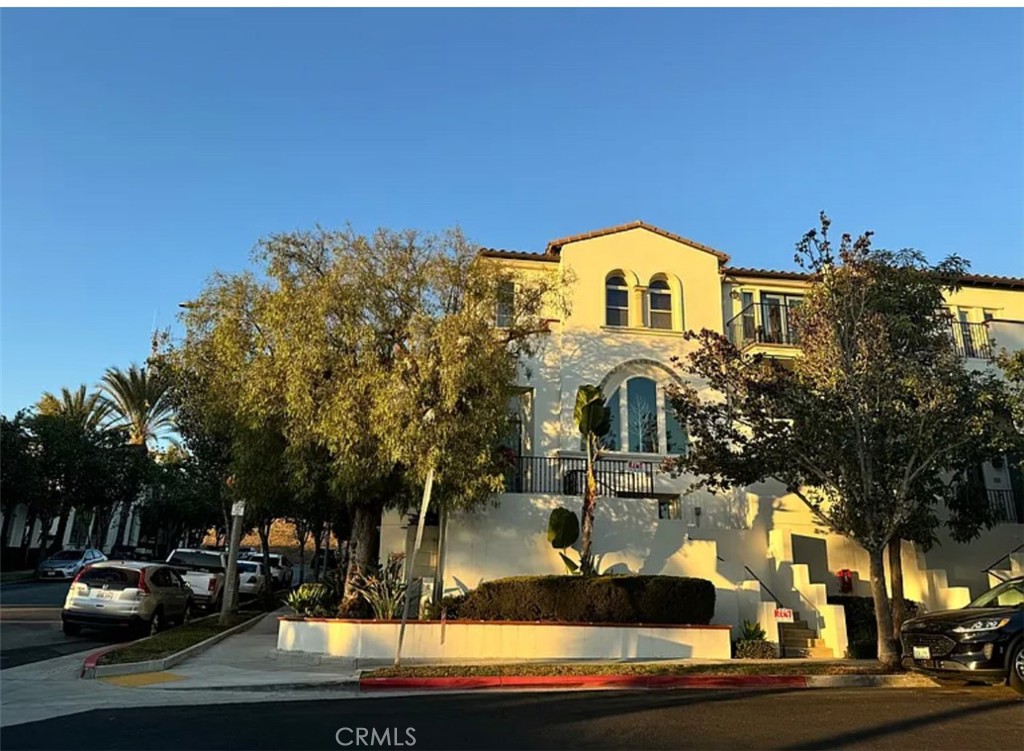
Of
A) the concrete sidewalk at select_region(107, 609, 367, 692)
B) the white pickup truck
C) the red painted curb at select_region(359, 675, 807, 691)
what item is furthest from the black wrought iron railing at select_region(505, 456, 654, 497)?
the white pickup truck

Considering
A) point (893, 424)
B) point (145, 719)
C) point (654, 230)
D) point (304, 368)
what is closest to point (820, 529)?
point (893, 424)

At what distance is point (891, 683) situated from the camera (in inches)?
474

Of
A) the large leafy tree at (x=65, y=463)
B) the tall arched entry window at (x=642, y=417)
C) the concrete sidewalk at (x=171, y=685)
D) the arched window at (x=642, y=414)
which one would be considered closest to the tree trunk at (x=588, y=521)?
the tall arched entry window at (x=642, y=417)

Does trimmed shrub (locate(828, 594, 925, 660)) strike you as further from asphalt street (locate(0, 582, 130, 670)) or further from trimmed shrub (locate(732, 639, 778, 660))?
asphalt street (locate(0, 582, 130, 670))

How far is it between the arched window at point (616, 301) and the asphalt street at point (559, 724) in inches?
509

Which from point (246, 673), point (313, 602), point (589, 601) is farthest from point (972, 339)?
point (246, 673)

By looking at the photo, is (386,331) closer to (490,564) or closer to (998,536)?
(490,564)

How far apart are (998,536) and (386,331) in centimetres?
1599

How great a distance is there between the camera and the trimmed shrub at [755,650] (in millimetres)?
14047

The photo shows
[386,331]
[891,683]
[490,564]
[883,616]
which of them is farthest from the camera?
[490,564]

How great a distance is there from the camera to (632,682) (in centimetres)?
1130

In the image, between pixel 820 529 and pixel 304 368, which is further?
pixel 820 529

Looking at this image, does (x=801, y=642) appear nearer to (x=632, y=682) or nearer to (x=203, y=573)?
(x=632, y=682)

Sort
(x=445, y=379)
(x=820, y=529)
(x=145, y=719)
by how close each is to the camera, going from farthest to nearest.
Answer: (x=820, y=529)
(x=445, y=379)
(x=145, y=719)
